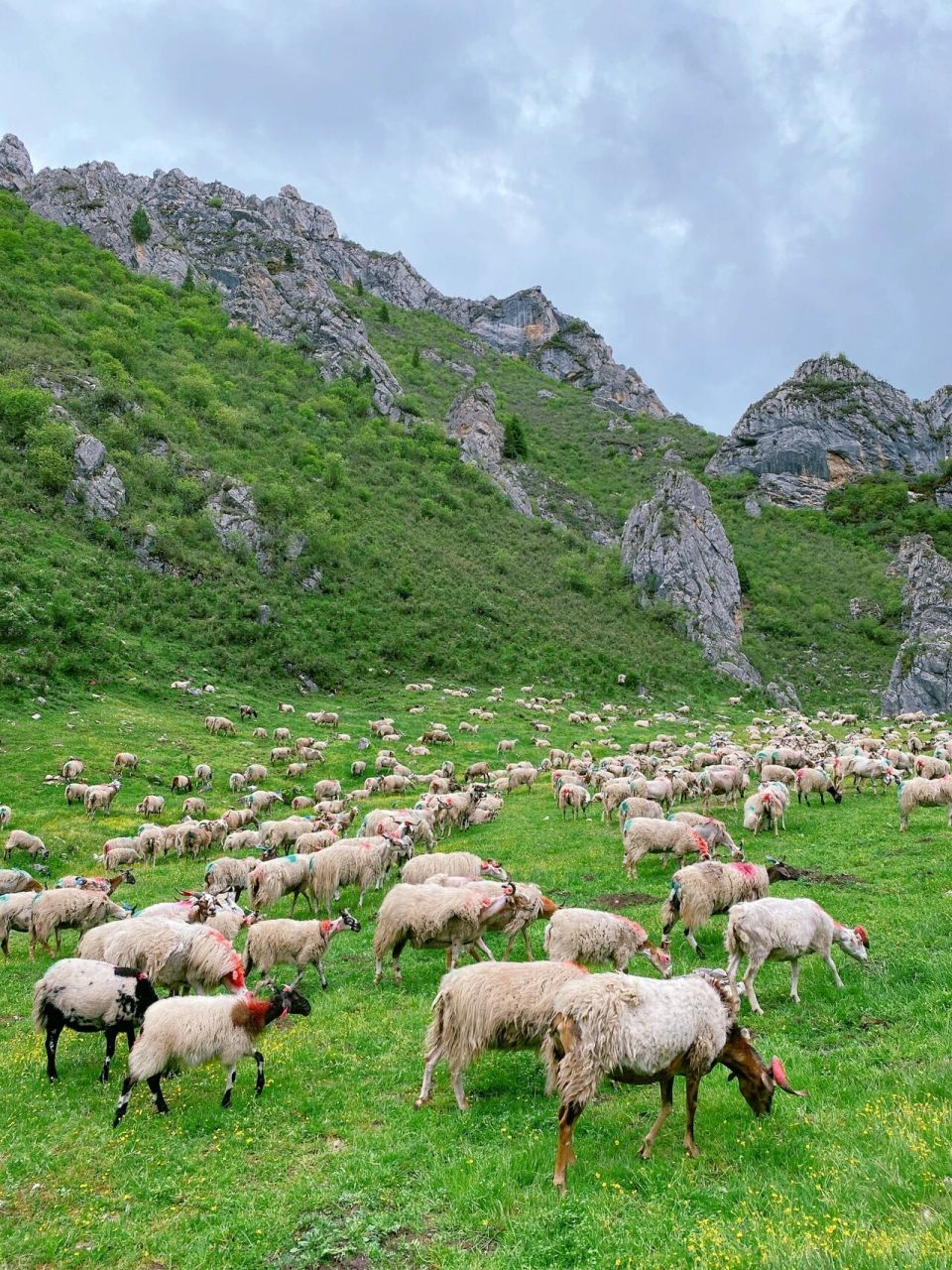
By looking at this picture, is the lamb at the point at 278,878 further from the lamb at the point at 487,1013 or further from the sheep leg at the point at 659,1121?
the sheep leg at the point at 659,1121

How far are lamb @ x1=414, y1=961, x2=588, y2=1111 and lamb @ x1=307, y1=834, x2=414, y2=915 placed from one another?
845 cm

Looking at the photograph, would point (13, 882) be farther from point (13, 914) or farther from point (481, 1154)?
point (481, 1154)

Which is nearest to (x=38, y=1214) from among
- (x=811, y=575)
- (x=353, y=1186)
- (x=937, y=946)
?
(x=353, y=1186)

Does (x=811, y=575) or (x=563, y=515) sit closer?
(x=811, y=575)

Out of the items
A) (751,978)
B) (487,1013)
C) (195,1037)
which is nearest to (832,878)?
(751,978)

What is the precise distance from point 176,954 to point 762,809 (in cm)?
1682

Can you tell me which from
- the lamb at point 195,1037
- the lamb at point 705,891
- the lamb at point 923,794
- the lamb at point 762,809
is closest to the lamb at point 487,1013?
the lamb at point 195,1037

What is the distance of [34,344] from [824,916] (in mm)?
74604

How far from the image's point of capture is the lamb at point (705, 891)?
1199 centimetres

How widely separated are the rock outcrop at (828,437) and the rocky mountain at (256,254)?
144 ft

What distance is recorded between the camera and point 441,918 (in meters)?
11.4

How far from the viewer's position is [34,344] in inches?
2375

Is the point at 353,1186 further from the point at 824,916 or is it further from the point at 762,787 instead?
the point at 762,787

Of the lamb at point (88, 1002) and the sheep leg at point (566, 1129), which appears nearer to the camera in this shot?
the sheep leg at point (566, 1129)
